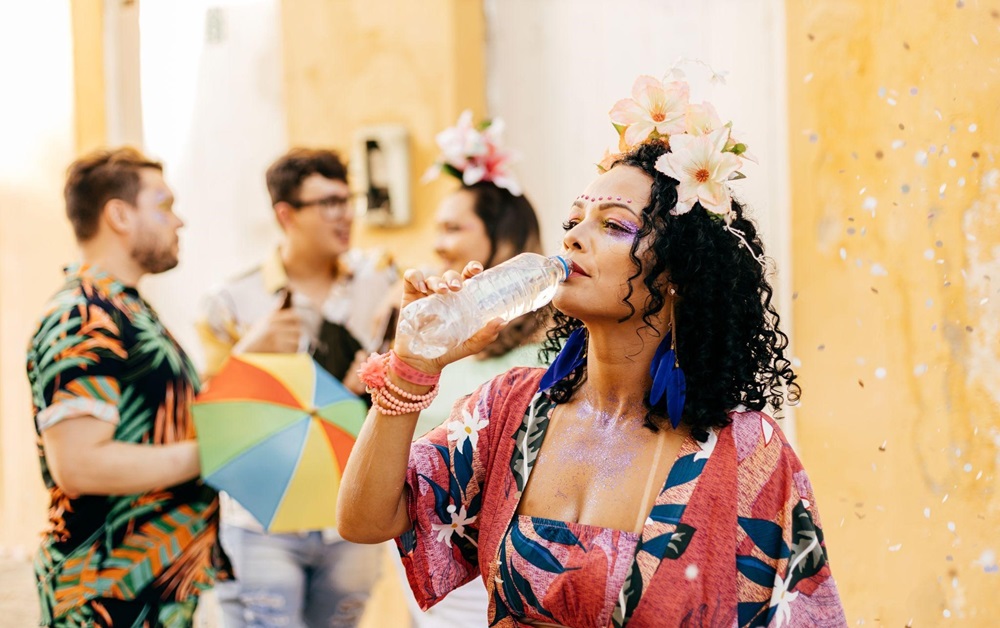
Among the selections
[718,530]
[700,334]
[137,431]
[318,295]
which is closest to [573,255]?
[700,334]

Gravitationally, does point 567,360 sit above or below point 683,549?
above

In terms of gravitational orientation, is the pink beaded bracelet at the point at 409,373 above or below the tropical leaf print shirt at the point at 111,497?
above

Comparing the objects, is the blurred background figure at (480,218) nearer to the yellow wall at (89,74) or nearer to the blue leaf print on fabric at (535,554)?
the blue leaf print on fabric at (535,554)

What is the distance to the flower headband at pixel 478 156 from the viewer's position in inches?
151

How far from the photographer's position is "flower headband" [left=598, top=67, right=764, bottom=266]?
195 centimetres

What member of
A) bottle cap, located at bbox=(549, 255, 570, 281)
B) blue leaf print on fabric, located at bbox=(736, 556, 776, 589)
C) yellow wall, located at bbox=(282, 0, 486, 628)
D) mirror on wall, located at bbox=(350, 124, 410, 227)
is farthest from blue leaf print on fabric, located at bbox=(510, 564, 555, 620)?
mirror on wall, located at bbox=(350, 124, 410, 227)

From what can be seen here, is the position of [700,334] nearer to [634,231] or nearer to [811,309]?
[634,231]

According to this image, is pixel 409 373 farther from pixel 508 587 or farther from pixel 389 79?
pixel 389 79

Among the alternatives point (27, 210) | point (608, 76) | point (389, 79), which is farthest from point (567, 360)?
point (27, 210)

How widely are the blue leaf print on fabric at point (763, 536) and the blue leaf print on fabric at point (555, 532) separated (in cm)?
28

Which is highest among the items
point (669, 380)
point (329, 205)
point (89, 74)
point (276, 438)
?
point (89, 74)

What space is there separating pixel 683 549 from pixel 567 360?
50 centimetres

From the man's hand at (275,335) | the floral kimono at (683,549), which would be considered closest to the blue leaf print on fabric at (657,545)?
the floral kimono at (683,549)

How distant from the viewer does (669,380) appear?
6.45ft
